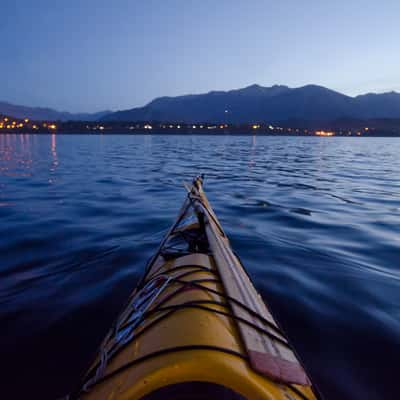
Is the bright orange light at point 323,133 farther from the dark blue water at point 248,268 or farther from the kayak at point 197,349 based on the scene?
the kayak at point 197,349

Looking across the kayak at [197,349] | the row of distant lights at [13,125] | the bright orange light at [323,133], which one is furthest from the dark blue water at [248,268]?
the bright orange light at [323,133]

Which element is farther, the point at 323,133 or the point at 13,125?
the point at 323,133

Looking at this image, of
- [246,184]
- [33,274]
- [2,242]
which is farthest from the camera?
[246,184]

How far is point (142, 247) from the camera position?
6277 millimetres

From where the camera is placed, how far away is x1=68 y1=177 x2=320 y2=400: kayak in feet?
4.93

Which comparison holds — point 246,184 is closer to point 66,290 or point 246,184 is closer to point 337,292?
point 337,292

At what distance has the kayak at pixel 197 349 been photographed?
4.93 feet

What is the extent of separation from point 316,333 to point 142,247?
388cm

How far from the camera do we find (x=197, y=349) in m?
1.60

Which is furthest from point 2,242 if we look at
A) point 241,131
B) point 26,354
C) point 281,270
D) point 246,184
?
point 241,131

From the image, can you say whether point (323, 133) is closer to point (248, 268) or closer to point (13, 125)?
point (13, 125)

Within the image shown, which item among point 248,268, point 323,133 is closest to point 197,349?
point 248,268

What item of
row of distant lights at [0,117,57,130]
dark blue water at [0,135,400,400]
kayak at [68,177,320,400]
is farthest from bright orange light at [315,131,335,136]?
kayak at [68,177,320,400]

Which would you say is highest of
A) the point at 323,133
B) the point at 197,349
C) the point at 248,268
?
the point at 323,133
